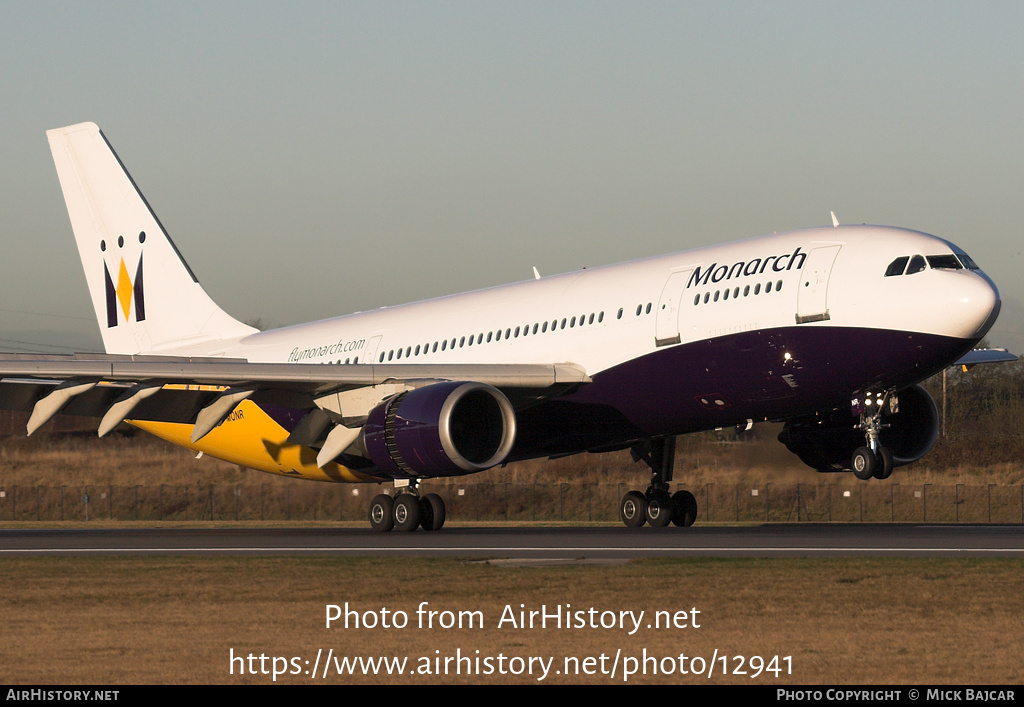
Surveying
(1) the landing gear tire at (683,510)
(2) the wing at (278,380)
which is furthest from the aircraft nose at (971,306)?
(1) the landing gear tire at (683,510)

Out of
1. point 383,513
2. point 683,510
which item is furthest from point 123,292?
point 683,510

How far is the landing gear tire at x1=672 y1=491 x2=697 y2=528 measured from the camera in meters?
34.4

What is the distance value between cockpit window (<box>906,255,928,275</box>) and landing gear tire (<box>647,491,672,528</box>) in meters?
10.4

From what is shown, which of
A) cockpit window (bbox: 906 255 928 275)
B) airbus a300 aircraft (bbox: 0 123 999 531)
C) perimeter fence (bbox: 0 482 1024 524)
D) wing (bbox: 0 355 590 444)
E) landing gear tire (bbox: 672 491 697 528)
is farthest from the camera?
perimeter fence (bbox: 0 482 1024 524)

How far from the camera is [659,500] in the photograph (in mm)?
34219

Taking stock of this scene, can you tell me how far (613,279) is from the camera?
1205 inches

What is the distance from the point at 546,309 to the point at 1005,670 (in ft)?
65.7

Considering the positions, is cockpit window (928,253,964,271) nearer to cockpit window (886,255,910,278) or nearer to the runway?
cockpit window (886,255,910,278)

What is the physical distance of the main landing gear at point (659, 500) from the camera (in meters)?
34.0

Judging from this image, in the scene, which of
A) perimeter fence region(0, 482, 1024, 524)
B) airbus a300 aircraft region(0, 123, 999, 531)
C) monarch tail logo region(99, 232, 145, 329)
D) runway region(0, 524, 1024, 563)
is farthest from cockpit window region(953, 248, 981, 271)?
monarch tail logo region(99, 232, 145, 329)

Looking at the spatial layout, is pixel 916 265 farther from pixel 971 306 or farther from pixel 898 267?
pixel 971 306

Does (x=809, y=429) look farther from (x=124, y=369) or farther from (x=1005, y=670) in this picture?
(x=1005, y=670)

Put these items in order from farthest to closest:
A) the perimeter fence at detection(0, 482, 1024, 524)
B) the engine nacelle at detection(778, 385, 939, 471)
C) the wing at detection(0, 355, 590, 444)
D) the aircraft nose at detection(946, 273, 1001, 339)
A: the perimeter fence at detection(0, 482, 1024, 524), the engine nacelle at detection(778, 385, 939, 471), the wing at detection(0, 355, 590, 444), the aircraft nose at detection(946, 273, 1001, 339)

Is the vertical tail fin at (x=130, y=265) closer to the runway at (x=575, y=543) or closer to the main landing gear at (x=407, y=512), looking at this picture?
the runway at (x=575, y=543)
